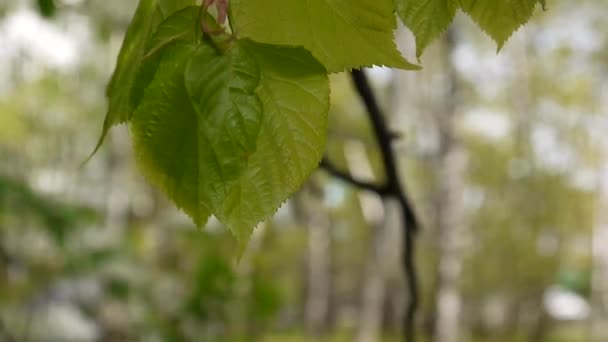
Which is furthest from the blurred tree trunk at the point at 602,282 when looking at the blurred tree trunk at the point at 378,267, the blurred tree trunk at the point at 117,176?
the blurred tree trunk at the point at 117,176

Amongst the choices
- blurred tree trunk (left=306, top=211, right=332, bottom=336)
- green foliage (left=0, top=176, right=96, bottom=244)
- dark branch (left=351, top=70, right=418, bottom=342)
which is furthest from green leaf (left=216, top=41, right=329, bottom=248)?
blurred tree trunk (left=306, top=211, right=332, bottom=336)

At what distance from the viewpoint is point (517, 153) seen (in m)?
14.8

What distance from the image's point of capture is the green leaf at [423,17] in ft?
1.06

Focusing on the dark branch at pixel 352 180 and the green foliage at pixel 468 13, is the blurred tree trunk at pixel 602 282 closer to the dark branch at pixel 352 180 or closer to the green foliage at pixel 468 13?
the dark branch at pixel 352 180

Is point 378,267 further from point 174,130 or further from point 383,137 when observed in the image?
point 174,130

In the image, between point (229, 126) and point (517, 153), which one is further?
point (517, 153)

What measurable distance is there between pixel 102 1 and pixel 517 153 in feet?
41.0

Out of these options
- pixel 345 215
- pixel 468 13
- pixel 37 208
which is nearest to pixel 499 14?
pixel 468 13

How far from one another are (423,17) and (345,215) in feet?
64.6

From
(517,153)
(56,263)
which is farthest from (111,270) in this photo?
(517,153)

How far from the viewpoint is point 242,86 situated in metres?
0.30

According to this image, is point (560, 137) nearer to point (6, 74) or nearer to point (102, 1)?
point (6, 74)

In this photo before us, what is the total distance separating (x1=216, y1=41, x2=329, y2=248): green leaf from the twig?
28cm

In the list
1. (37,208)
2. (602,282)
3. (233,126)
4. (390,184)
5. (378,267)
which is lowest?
(233,126)
